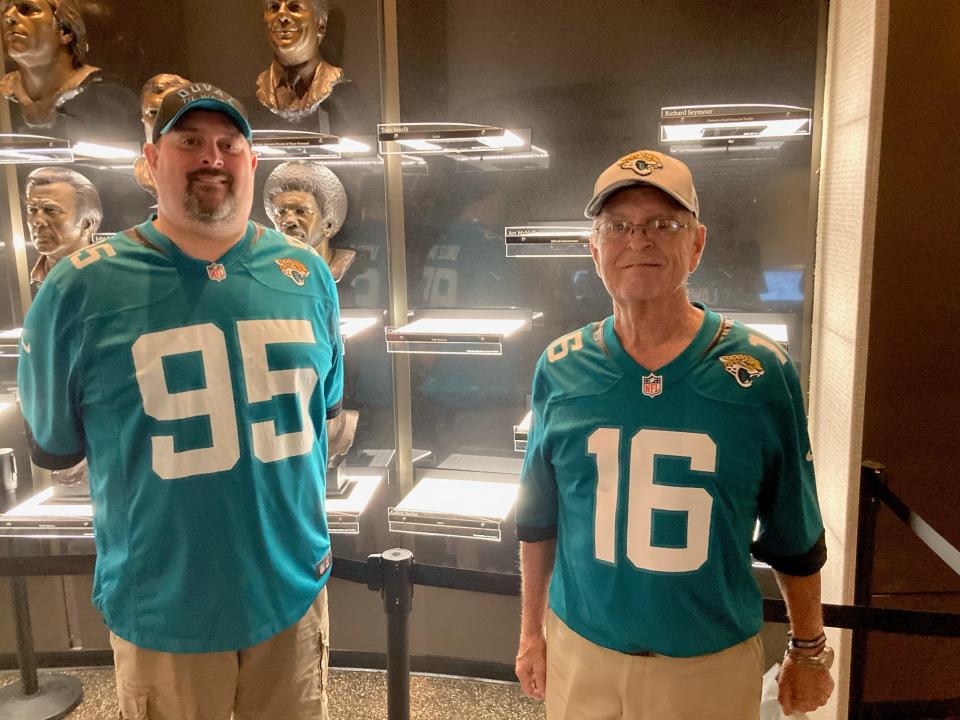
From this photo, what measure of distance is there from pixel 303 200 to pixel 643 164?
5.33 feet

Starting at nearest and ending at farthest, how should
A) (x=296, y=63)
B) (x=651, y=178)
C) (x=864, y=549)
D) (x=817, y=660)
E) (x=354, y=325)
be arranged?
(x=651, y=178) → (x=817, y=660) → (x=864, y=549) → (x=296, y=63) → (x=354, y=325)

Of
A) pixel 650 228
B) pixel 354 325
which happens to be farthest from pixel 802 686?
pixel 354 325

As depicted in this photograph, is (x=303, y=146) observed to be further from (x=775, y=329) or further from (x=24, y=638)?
(x=24, y=638)

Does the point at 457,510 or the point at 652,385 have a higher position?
the point at 652,385

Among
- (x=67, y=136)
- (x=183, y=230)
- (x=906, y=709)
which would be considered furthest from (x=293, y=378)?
(x=906, y=709)

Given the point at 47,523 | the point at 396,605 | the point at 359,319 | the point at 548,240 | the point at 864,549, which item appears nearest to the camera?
the point at 396,605

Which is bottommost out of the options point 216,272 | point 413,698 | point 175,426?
point 413,698

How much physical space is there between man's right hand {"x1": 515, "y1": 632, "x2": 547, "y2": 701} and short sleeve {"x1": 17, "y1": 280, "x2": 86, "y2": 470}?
41.8 inches

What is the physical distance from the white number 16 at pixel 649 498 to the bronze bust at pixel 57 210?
2307 mm

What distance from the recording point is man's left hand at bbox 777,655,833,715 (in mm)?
1375

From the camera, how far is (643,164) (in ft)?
4.25

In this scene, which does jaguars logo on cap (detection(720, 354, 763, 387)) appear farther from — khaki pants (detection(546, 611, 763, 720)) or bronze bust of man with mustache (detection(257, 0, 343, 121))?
bronze bust of man with mustache (detection(257, 0, 343, 121))

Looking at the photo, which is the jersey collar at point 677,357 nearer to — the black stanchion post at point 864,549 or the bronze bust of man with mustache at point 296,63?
the black stanchion post at point 864,549

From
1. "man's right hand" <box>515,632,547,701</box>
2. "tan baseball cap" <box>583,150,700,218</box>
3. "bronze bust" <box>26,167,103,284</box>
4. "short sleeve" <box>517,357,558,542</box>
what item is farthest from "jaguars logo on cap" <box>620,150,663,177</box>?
"bronze bust" <box>26,167,103,284</box>
